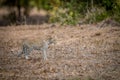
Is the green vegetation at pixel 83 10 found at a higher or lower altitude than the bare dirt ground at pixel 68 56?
higher

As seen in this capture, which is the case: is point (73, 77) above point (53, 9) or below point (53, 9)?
below

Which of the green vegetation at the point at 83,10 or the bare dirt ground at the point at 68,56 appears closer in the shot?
the bare dirt ground at the point at 68,56

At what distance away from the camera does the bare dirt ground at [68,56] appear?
10789 millimetres

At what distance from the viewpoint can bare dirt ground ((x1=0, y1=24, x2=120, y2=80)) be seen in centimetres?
1079

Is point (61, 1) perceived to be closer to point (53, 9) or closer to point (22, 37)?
point (53, 9)

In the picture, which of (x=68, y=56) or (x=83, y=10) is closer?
(x=68, y=56)

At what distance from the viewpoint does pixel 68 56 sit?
12500mm

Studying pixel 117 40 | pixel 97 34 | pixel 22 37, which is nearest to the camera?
pixel 117 40

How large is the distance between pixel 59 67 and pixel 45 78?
909 millimetres

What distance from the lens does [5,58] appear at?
504 inches

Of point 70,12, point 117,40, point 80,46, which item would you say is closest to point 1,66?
point 80,46

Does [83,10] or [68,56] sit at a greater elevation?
[83,10]

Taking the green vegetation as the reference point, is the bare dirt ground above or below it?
below

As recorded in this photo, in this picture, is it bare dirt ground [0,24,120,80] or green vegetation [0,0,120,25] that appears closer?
bare dirt ground [0,24,120,80]
